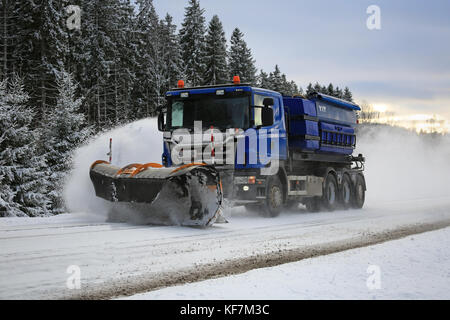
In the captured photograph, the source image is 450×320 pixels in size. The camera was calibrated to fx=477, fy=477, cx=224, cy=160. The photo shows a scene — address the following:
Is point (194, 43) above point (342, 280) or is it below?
above

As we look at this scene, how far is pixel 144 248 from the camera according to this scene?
23.2 ft

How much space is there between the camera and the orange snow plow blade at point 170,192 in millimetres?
9172

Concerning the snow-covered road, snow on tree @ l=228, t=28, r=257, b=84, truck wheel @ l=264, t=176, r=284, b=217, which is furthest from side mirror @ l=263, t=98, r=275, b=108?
snow on tree @ l=228, t=28, r=257, b=84

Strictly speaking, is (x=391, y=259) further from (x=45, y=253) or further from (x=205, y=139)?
(x=205, y=139)

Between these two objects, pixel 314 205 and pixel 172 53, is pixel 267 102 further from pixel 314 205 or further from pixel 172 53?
pixel 172 53

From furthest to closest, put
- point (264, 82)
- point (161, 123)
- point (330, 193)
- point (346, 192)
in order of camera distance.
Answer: point (264, 82)
point (346, 192)
point (330, 193)
point (161, 123)

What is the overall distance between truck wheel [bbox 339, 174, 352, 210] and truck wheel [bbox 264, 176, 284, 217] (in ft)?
16.0

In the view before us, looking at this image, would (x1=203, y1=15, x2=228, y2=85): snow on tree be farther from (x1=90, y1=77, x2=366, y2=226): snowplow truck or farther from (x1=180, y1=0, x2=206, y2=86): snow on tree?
(x1=90, y1=77, x2=366, y2=226): snowplow truck

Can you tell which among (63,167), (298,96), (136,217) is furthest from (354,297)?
(63,167)

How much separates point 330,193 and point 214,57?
29.7 m

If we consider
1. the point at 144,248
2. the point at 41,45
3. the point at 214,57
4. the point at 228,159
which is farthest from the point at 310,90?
the point at 214,57

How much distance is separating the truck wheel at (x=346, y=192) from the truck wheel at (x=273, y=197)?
4884 mm

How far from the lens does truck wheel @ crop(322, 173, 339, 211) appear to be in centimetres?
1545

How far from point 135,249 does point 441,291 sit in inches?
162
